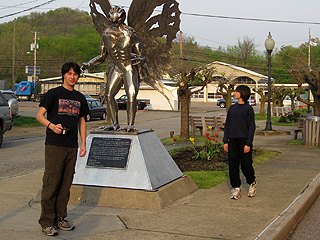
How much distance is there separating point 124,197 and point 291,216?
244cm

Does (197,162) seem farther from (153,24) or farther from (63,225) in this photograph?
(63,225)

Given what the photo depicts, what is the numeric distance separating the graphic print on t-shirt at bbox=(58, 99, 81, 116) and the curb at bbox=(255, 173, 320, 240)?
105 inches

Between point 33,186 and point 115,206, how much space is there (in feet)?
8.30

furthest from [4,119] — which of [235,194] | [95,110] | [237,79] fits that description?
[237,79]

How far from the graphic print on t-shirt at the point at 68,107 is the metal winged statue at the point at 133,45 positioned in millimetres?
2223

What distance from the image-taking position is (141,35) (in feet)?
28.8

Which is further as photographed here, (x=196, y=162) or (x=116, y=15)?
(x=196, y=162)

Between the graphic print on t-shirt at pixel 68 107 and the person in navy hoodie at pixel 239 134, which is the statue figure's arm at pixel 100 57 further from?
the graphic print on t-shirt at pixel 68 107

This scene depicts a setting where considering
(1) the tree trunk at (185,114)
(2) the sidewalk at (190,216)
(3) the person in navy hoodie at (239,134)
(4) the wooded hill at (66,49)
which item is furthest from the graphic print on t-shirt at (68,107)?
(4) the wooded hill at (66,49)

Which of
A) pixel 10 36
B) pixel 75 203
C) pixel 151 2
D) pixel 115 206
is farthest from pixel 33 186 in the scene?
pixel 10 36

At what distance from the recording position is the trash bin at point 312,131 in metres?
15.0

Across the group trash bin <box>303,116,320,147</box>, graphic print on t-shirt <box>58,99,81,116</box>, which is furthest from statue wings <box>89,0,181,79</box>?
trash bin <box>303,116,320,147</box>

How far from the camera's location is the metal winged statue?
7.96m

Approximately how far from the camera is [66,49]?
273 ft
